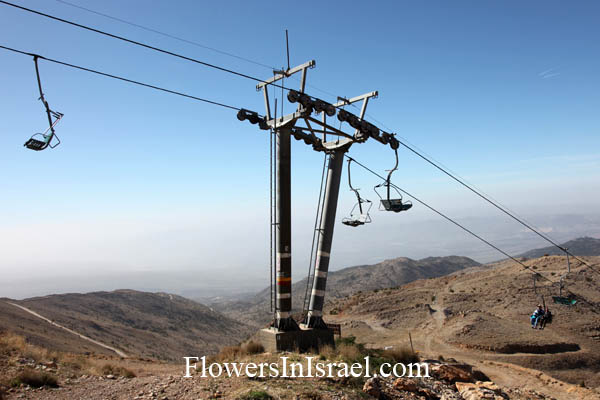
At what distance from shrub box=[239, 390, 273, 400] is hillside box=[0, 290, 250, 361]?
21.4 meters

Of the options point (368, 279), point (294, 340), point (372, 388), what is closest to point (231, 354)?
point (294, 340)

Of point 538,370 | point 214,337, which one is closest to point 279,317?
point 538,370

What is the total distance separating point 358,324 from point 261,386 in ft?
85.9

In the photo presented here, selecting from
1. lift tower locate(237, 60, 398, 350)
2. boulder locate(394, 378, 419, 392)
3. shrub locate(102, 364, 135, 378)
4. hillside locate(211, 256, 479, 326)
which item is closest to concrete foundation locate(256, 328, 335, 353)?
lift tower locate(237, 60, 398, 350)

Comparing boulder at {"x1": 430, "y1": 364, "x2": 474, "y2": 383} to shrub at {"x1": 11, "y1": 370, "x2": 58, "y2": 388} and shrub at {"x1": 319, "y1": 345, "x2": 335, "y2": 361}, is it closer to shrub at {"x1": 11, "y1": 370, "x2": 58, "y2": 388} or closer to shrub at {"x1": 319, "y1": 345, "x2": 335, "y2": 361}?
shrub at {"x1": 319, "y1": 345, "x2": 335, "y2": 361}

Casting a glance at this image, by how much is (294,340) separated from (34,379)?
7.72 meters

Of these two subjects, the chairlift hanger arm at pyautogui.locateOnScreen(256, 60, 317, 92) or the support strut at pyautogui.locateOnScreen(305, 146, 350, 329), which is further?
the support strut at pyautogui.locateOnScreen(305, 146, 350, 329)

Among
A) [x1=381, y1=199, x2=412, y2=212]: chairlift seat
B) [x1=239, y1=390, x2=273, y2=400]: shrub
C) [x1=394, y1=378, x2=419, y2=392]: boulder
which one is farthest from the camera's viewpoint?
[x1=381, y1=199, x2=412, y2=212]: chairlift seat

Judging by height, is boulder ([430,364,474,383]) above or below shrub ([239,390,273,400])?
below

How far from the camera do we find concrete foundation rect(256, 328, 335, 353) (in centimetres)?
1383

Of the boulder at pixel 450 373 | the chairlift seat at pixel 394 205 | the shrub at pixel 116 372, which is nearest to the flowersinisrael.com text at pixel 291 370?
the boulder at pixel 450 373

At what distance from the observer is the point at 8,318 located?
3116cm

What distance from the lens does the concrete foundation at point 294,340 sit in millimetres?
13828

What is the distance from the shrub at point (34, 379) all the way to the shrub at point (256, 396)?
6204 mm
